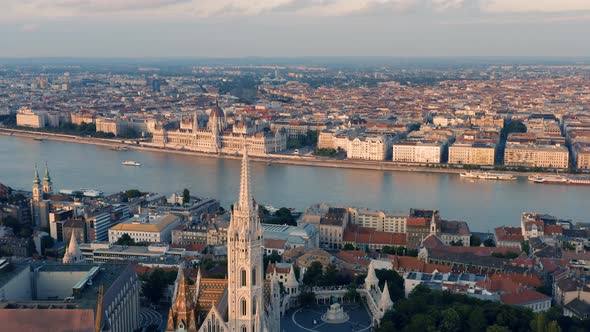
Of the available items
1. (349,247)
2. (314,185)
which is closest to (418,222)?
(349,247)

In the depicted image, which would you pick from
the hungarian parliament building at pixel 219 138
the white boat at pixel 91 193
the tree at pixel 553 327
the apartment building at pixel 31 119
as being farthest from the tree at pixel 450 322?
the apartment building at pixel 31 119

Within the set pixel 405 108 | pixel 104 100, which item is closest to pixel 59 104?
pixel 104 100

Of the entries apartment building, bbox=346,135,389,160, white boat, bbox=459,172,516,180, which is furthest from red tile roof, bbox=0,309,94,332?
apartment building, bbox=346,135,389,160

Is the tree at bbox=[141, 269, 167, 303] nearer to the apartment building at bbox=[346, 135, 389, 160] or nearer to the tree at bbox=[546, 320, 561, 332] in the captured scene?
the tree at bbox=[546, 320, 561, 332]

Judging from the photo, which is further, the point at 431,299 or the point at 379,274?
the point at 379,274

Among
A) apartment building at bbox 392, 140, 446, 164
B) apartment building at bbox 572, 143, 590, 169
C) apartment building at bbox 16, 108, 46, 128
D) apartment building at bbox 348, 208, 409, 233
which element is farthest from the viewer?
apartment building at bbox 16, 108, 46, 128

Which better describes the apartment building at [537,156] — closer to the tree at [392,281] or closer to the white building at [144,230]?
the white building at [144,230]

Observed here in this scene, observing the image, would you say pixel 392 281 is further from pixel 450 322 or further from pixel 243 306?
pixel 243 306

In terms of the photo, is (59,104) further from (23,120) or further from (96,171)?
(96,171)
